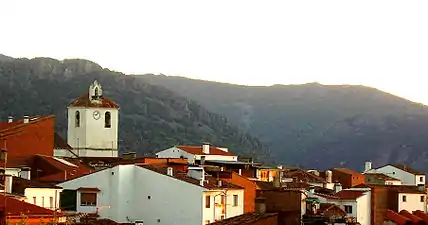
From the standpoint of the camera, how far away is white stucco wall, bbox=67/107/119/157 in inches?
3472

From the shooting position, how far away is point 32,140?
209 ft

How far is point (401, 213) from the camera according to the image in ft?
206

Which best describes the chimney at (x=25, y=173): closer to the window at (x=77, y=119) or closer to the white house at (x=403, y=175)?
the window at (x=77, y=119)

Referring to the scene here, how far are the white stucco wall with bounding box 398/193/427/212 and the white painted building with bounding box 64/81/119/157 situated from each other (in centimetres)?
2885

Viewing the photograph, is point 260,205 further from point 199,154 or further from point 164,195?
point 199,154

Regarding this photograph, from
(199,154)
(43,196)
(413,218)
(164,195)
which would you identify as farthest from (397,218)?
(43,196)

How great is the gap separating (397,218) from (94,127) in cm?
3461

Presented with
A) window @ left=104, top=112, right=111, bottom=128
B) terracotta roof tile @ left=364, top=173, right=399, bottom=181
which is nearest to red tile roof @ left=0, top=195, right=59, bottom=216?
window @ left=104, top=112, right=111, bottom=128

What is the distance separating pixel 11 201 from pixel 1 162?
72.6 feet

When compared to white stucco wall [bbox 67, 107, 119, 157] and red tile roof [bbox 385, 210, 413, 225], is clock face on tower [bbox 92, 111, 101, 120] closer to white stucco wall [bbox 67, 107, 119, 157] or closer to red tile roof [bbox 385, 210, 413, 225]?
white stucco wall [bbox 67, 107, 119, 157]

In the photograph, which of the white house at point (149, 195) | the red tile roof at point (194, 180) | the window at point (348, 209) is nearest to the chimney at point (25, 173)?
the white house at point (149, 195)

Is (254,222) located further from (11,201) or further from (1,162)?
(1,162)

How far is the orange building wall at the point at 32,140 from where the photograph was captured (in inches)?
2413

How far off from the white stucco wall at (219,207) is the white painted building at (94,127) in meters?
39.7
